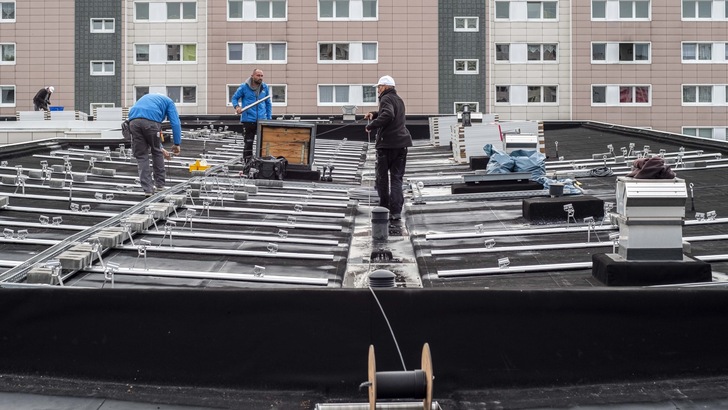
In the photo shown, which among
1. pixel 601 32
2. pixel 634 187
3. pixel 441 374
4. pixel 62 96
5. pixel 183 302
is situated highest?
pixel 601 32

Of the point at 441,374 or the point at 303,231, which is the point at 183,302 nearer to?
the point at 441,374

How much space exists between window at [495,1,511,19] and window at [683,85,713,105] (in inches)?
442

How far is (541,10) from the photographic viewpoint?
2411 inches

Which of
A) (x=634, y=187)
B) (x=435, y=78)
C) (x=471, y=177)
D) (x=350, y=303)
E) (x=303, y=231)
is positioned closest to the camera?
(x=350, y=303)

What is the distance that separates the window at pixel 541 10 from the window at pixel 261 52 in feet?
47.5

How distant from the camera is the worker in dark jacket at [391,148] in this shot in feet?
44.4

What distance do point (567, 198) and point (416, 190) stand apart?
4716 mm

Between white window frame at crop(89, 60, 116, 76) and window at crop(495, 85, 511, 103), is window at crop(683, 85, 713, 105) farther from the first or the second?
white window frame at crop(89, 60, 116, 76)

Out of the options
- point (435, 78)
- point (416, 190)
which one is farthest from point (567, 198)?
point (435, 78)

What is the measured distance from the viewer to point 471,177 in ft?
55.6

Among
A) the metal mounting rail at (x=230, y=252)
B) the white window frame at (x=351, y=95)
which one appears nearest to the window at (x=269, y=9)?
the white window frame at (x=351, y=95)

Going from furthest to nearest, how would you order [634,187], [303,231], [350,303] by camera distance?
1. [303,231]
2. [634,187]
3. [350,303]

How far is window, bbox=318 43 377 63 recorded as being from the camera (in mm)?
59531

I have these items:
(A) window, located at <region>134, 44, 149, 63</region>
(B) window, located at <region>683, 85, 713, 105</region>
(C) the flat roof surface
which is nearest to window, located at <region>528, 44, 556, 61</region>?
(B) window, located at <region>683, 85, 713, 105</region>
